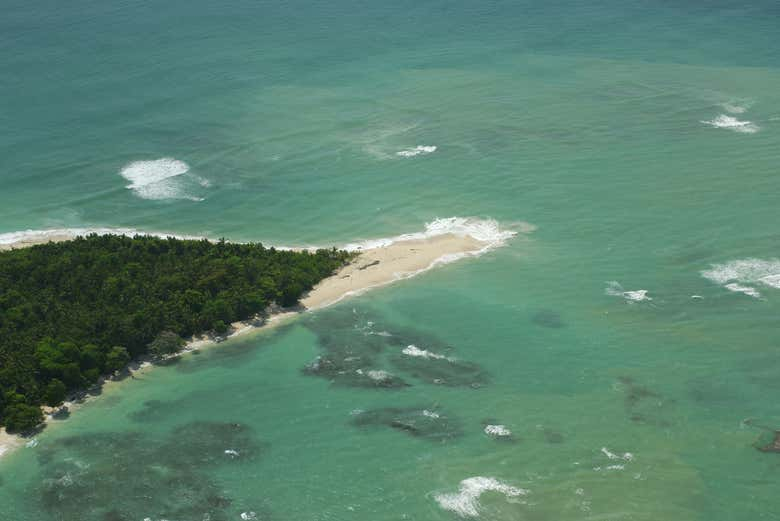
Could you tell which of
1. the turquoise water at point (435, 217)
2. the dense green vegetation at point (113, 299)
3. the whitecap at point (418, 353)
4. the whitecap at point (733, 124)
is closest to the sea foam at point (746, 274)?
the turquoise water at point (435, 217)

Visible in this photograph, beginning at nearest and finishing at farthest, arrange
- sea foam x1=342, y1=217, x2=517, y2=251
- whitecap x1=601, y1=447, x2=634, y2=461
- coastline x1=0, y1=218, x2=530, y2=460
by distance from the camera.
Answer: whitecap x1=601, y1=447, x2=634, y2=461 → coastline x1=0, y1=218, x2=530, y2=460 → sea foam x1=342, y1=217, x2=517, y2=251

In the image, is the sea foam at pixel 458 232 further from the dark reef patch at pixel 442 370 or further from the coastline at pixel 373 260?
the dark reef patch at pixel 442 370

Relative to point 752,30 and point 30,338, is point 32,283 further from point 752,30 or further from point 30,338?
point 752,30

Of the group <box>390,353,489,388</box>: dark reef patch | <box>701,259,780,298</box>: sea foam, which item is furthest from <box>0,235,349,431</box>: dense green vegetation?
<box>701,259,780,298</box>: sea foam

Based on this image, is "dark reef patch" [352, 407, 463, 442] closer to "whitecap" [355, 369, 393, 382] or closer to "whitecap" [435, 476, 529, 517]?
"whitecap" [355, 369, 393, 382]

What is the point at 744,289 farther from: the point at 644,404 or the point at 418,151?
the point at 418,151

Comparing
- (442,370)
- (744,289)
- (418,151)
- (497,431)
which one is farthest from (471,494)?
(418,151)

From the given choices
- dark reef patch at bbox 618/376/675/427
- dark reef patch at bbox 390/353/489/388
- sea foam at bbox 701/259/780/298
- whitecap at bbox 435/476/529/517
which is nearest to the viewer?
whitecap at bbox 435/476/529/517

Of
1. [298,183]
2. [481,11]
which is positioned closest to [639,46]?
[481,11]
